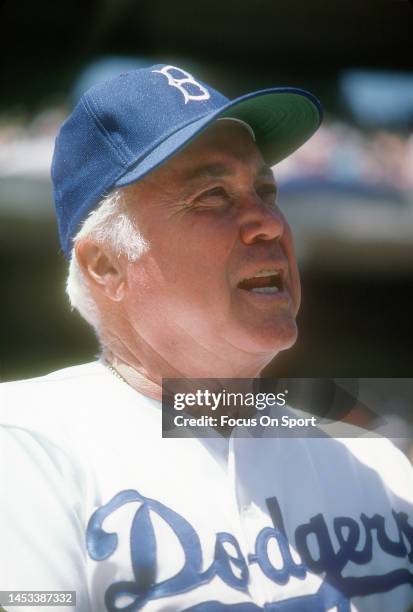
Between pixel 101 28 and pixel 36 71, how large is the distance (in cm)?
14

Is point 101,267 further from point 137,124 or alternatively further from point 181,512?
point 181,512

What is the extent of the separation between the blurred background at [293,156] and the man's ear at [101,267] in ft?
0.46

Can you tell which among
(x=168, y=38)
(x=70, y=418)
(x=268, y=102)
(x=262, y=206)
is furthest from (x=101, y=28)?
(x=70, y=418)

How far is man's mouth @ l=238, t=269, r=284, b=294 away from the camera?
1204 millimetres

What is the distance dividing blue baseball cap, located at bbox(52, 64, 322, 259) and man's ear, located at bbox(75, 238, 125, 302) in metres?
0.04

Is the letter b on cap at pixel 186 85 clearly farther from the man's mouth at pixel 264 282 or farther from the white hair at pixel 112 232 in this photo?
the man's mouth at pixel 264 282

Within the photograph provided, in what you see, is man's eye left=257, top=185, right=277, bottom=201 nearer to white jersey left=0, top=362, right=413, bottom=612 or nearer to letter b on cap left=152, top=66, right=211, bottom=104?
letter b on cap left=152, top=66, right=211, bottom=104

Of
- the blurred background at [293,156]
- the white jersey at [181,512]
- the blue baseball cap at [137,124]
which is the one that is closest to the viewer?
the white jersey at [181,512]

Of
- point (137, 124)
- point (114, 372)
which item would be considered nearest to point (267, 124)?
point (137, 124)

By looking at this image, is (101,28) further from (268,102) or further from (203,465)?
(203,465)

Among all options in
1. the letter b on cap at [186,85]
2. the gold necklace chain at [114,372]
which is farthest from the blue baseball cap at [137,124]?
the gold necklace chain at [114,372]

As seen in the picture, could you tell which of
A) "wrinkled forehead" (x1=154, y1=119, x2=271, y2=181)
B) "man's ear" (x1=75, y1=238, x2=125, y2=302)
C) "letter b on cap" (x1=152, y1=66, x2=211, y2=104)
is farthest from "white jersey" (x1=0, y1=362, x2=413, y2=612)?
"letter b on cap" (x1=152, y1=66, x2=211, y2=104)

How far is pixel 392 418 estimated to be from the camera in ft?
4.19

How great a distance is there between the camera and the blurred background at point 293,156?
1348mm
